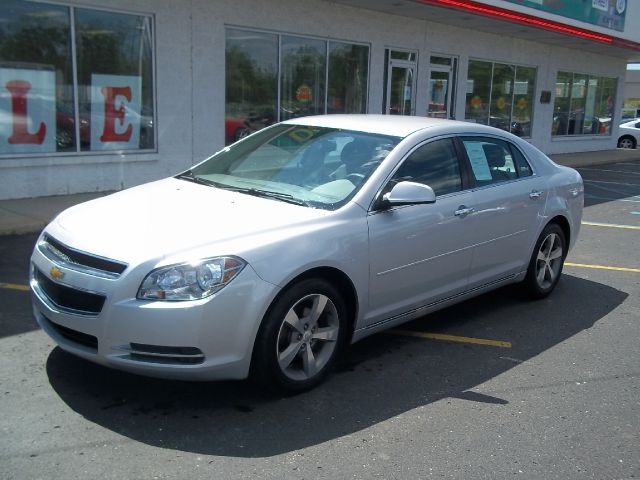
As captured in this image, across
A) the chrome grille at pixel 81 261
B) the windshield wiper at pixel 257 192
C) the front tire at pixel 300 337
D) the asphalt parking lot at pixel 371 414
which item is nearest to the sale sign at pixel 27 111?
the asphalt parking lot at pixel 371 414

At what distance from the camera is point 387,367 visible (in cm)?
452

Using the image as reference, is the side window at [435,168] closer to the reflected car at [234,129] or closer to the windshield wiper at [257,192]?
the windshield wiper at [257,192]

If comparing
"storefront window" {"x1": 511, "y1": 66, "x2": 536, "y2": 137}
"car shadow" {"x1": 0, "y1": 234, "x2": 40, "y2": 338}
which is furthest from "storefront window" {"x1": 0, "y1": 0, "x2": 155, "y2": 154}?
"storefront window" {"x1": 511, "y1": 66, "x2": 536, "y2": 137}

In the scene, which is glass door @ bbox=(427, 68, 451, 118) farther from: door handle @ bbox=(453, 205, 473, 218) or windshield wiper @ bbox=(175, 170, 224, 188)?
windshield wiper @ bbox=(175, 170, 224, 188)

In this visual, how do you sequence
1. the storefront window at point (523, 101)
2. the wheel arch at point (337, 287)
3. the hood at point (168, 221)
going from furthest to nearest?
the storefront window at point (523, 101) < the wheel arch at point (337, 287) < the hood at point (168, 221)

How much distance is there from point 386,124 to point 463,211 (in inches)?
35.6

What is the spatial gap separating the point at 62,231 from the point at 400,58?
12538mm

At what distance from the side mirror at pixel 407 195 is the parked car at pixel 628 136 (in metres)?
26.3

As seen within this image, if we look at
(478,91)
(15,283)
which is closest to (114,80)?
(15,283)

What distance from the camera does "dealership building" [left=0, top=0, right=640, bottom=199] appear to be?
9.59m

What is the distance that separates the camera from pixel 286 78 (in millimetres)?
12867

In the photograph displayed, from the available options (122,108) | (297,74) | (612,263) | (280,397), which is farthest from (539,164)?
(297,74)

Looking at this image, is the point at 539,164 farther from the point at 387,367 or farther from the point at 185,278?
the point at 185,278

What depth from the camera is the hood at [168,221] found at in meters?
3.61
